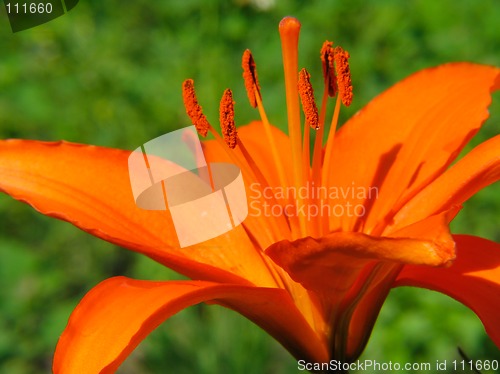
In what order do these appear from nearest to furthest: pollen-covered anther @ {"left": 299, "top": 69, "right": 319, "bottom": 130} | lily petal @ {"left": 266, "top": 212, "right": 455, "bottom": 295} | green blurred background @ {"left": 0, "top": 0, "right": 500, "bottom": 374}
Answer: lily petal @ {"left": 266, "top": 212, "right": 455, "bottom": 295} → pollen-covered anther @ {"left": 299, "top": 69, "right": 319, "bottom": 130} → green blurred background @ {"left": 0, "top": 0, "right": 500, "bottom": 374}

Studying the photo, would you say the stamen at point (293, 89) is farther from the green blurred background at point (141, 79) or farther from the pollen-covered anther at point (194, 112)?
the green blurred background at point (141, 79)

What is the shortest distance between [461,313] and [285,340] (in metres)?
0.98

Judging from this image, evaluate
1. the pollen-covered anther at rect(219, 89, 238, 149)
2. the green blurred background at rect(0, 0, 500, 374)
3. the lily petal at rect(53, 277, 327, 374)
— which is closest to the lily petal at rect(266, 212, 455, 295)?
the lily petal at rect(53, 277, 327, 374)

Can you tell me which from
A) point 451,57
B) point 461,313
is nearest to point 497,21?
point 451,57

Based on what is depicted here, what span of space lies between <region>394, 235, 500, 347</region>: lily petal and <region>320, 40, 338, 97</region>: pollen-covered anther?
246mm

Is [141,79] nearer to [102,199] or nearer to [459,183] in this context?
[102,199]

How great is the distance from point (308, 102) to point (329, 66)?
0.10 metres

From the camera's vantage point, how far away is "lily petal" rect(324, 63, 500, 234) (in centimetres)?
109

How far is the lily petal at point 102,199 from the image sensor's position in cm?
102

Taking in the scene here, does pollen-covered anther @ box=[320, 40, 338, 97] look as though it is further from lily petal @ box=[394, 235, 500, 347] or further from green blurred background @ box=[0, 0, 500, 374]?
green blurred background @ box=[0, 0, 500, 374]

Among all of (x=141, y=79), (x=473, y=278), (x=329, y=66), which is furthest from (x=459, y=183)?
(x=141, y=79)

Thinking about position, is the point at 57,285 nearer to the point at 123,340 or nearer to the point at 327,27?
the point at 327,27

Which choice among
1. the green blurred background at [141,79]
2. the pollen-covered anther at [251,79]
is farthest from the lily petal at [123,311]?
the green blurred background at [141,79]

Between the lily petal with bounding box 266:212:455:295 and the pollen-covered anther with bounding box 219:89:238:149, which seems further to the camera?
the pollen-covered anther with bounding box 219:89:238:149
